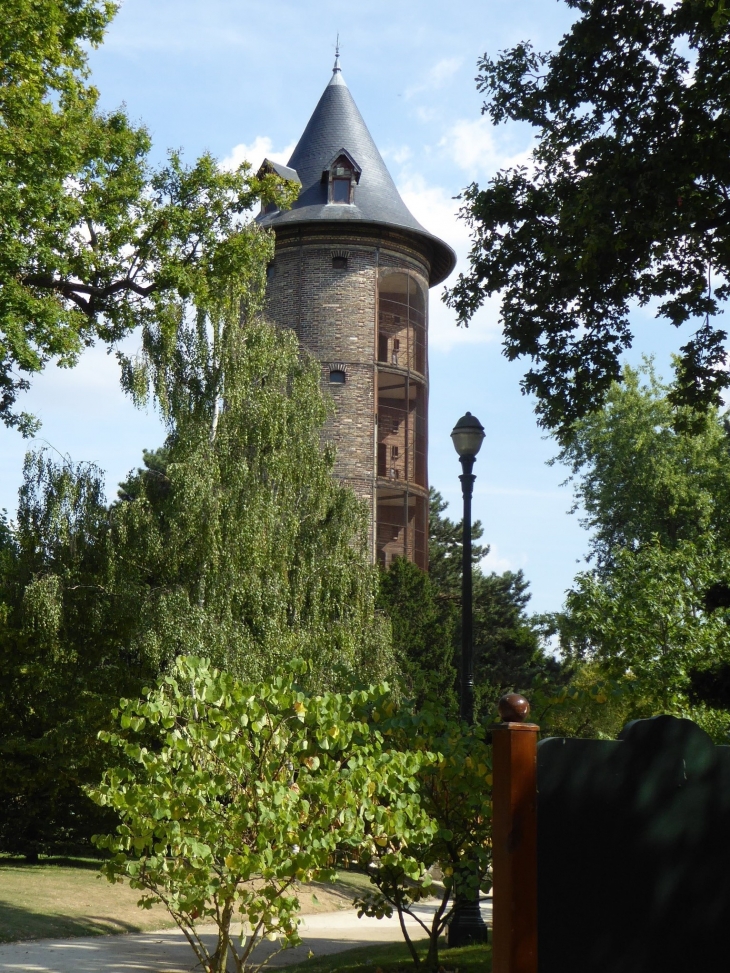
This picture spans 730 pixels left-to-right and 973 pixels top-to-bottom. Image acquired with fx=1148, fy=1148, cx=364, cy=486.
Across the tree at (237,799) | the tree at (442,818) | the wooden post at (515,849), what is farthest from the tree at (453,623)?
the wooden post at (515,849)

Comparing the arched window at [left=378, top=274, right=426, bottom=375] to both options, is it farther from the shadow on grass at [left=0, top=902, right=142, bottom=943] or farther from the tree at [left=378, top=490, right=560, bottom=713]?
the shadow on grass at [left=0, top=902, right=142, bottom=943]

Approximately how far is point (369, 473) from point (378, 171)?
12.2 metres

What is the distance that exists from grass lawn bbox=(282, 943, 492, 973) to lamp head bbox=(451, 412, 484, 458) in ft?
18.4

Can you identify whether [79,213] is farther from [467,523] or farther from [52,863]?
[52,863]

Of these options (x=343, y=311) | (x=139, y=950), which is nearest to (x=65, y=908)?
(x=139, y=950)

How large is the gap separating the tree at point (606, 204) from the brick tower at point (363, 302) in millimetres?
22512

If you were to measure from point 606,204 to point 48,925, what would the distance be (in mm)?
11205

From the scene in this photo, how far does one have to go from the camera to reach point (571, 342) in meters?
14.9

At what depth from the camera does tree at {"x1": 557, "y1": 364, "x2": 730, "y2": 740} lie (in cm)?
2192

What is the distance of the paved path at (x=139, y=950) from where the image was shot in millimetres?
12062

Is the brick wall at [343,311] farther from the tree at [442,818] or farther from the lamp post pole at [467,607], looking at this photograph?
the tree at [442,818]

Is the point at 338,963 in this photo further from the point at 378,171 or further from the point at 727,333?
the point at 378,171

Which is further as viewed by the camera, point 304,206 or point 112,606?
point 304,206

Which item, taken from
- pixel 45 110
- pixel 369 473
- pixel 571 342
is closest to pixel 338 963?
pixel 571 342
